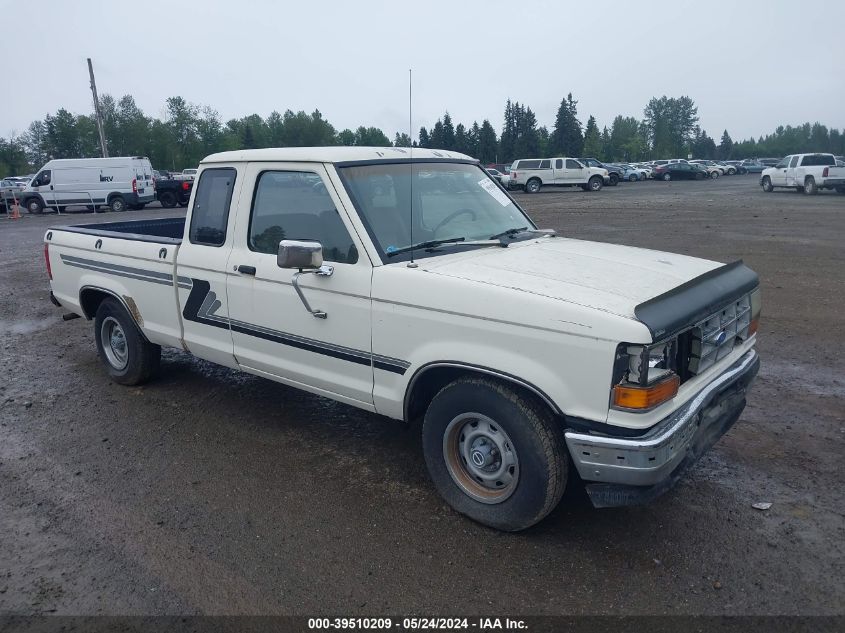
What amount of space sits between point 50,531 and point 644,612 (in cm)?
315

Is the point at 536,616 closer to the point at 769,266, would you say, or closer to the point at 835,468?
the point at 835,468

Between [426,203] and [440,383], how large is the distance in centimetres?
128

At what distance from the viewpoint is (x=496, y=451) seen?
3609 millimetres

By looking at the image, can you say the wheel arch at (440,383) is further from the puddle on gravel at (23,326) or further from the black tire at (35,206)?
the black tire at (35,206)

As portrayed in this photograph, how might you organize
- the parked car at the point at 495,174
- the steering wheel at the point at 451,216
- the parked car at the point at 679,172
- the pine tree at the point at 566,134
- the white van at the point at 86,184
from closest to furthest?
the steering wheel at the point at 451,216 → the parked car at the point at 495,174 → the white van at the point at 86,184 → the parked car at the point at 679,172 → the pine tree at the point at 566,134

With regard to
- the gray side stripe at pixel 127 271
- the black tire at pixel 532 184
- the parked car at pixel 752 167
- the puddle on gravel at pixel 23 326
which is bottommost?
the parked car at pixel 752 167

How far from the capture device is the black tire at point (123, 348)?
584 centimetres

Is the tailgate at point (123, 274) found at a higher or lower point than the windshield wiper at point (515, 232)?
lower

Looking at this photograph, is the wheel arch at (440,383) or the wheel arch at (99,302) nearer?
the wheel arch at (440,383)

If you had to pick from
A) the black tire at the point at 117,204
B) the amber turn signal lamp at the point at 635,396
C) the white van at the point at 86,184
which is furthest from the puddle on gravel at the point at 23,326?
the black tire at the point at 117,204

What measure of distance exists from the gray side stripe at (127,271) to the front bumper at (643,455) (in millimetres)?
3169

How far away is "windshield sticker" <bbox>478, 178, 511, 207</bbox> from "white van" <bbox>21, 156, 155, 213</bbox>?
2589cm

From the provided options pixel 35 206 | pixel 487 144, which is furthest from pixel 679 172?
pixel 35 206

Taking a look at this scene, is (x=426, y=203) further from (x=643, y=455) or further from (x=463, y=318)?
(x=643, y=455)
